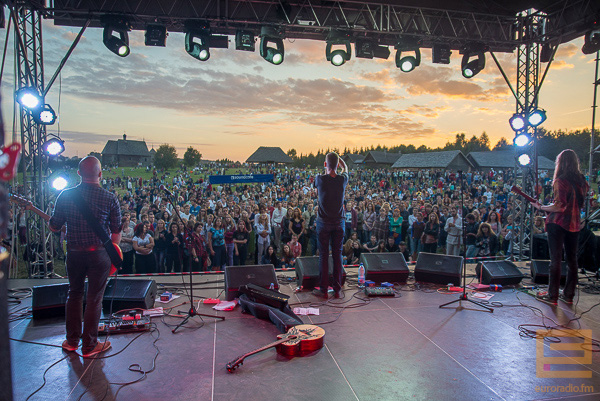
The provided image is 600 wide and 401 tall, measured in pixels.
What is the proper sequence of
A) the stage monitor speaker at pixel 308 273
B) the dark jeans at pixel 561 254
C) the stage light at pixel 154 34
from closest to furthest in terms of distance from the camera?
the dark jeans at pixel 561 254 < the stage monitor speaker at pixel 308 273 < the stage light at pixel 154 34

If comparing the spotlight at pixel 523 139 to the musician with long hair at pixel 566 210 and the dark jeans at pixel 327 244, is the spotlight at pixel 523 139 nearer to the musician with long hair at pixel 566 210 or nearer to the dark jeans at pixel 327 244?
the musician with long hair at pixel 566 210

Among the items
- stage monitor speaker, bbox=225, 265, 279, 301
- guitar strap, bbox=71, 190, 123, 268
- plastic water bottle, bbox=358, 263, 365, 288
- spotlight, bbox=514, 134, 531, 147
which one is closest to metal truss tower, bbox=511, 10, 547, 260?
spotlight, bbox=514, 134, 531, 147

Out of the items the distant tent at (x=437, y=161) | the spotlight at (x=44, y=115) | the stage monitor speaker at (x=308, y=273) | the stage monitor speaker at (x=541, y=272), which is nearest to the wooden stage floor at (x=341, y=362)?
the stage monitor speaker at (x=308, y=273)

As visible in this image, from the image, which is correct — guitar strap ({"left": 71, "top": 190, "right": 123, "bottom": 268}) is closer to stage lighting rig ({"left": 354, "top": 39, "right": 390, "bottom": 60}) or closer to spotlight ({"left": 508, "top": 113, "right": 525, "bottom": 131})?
stage lighting rig ({"left": 354, "top": 39, "right": 390, "bottom": 60})

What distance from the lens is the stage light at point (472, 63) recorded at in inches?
265

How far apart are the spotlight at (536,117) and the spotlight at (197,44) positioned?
588 centimetres

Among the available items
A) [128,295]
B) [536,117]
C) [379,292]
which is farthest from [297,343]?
[536,117]

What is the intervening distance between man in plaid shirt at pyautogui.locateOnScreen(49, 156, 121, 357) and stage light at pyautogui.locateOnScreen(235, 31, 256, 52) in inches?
149

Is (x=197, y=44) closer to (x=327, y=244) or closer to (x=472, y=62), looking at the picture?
(x=327, y=244)

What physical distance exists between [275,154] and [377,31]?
86.9 ft

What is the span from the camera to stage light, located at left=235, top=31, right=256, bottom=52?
20.1 feet

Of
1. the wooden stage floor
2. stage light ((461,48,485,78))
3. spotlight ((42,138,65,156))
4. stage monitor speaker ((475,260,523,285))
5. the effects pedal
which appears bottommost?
the wooden stage floor

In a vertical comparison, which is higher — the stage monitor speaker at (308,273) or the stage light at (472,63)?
the stage light at (472,63)

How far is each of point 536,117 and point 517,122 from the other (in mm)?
310
